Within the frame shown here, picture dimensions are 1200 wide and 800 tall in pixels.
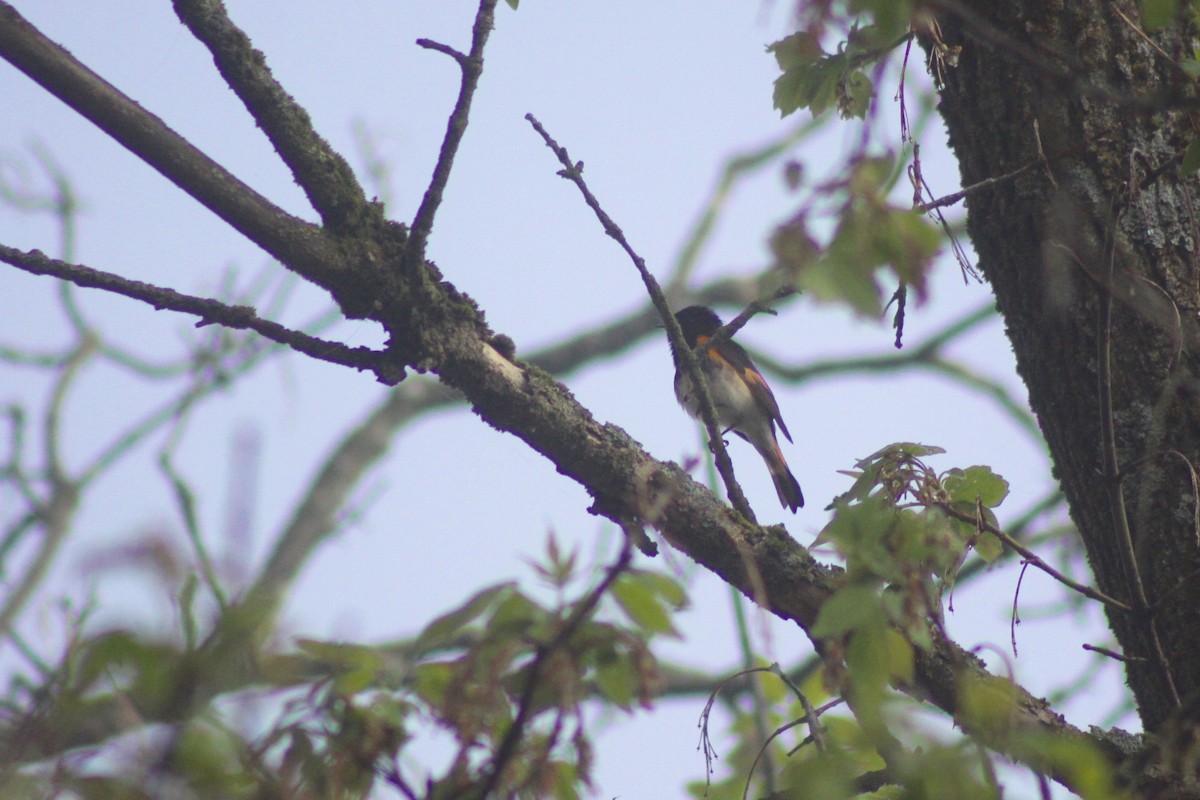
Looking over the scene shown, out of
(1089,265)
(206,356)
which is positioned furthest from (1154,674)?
(206,356)

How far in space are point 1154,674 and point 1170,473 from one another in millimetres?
416

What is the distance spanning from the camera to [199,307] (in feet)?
6.65

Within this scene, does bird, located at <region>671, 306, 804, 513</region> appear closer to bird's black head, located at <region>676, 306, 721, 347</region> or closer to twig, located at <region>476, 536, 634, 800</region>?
bird's black head, located at <region>676, 306, 721, 347</region>

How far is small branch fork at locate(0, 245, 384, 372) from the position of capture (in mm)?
1938

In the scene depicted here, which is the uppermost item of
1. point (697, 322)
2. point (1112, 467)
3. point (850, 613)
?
point (697, 322)

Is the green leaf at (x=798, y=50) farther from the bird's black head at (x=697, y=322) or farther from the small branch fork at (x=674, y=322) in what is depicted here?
the bird's black head at (x=697, y=322)

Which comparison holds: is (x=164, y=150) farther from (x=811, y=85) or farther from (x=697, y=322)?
(x=697, y=322)

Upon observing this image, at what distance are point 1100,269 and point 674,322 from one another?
0.87 metres

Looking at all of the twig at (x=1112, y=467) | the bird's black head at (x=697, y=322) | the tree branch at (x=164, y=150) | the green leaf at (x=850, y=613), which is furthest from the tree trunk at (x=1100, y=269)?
the bird's black head at (x=697, y=322)

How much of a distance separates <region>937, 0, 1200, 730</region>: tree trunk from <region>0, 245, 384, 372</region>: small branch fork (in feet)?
4.59

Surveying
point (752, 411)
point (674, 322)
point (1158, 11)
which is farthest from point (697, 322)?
point (1158, 11)

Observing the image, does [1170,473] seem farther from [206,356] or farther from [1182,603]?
[206,356]

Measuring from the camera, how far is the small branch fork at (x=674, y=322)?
2.19m

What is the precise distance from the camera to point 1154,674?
2051mm
